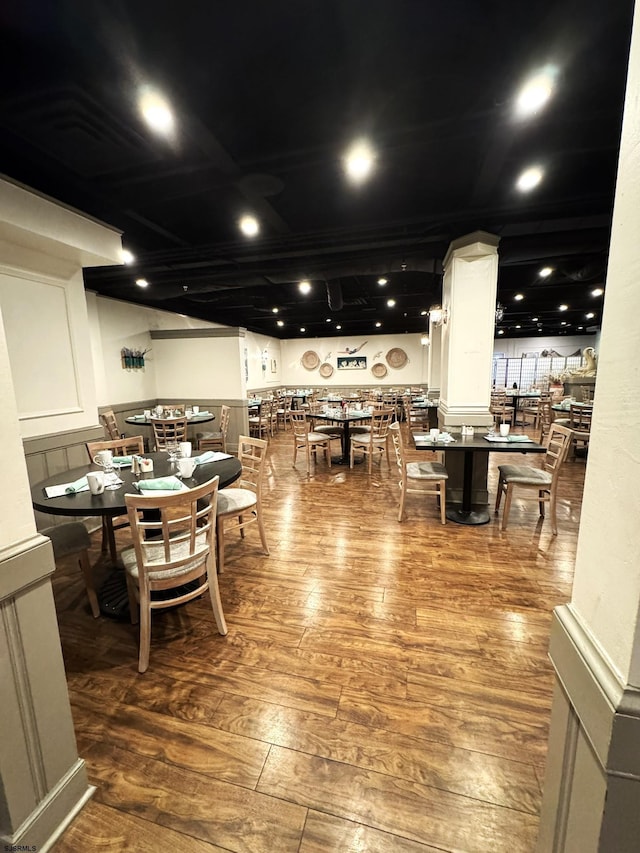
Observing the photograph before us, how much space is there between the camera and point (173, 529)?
6.29 feet

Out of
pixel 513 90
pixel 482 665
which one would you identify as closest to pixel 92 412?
pixel 482 665

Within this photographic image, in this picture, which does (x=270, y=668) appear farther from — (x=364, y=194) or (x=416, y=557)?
(x=364, y=194)

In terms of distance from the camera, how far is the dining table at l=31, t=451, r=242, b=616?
187 centimetres

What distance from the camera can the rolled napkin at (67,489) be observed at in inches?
82.0

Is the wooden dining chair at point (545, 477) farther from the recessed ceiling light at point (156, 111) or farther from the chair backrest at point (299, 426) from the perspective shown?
the recessed ceiling light at point (156, 111)

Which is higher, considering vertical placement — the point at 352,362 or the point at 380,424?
the point at 352,362

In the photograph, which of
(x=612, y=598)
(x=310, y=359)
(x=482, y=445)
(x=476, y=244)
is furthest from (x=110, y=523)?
(x=310, y=359)

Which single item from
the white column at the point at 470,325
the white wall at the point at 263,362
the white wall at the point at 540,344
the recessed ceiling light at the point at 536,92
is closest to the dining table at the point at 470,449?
the white column at the point at 470,325

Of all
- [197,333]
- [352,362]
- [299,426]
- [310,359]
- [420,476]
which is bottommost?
[420,476]

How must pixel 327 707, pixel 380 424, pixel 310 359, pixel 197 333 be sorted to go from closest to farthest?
pixel 327 707 → pixel 380 424 → pixel 197 333 → pixel 310 359

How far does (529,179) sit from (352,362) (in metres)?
8.68

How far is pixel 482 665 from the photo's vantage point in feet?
5.85

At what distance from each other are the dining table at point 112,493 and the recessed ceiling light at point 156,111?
2.27 metres

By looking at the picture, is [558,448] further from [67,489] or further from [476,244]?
[67,489]
